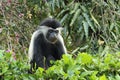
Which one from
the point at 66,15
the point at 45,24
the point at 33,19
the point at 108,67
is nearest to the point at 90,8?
the point at 66,15

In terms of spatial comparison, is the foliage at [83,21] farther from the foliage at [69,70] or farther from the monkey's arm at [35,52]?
the foliage at [69,70]

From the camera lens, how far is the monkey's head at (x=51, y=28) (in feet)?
15.1

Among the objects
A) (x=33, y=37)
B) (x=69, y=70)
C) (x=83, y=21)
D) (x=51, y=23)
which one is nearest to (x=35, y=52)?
(x=33, y=37)

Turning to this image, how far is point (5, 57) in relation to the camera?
2982 millimetres

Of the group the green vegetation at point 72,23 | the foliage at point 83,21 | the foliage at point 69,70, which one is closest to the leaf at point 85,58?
the foliage at point 69,70

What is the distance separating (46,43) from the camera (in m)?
4.86

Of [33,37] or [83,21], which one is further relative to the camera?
[83,21]

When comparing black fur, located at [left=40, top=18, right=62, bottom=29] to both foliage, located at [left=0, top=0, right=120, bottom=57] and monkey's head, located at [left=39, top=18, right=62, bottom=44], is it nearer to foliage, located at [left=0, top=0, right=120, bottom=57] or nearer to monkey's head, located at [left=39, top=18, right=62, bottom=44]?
monkey's head, located at [left=39, top=18, right=62, bottom=44]

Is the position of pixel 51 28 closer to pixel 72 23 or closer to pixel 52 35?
pixel 52 35

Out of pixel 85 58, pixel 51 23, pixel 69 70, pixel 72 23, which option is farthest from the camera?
pixel 72 23

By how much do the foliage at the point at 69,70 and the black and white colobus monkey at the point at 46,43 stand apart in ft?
5.09

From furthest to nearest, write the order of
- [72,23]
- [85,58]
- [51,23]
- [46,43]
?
1. [72,23]
2. [46,43]
3. [51,23]
4. [85,58]

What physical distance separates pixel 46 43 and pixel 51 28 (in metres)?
0.28

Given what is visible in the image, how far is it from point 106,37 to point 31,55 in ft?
5.49
